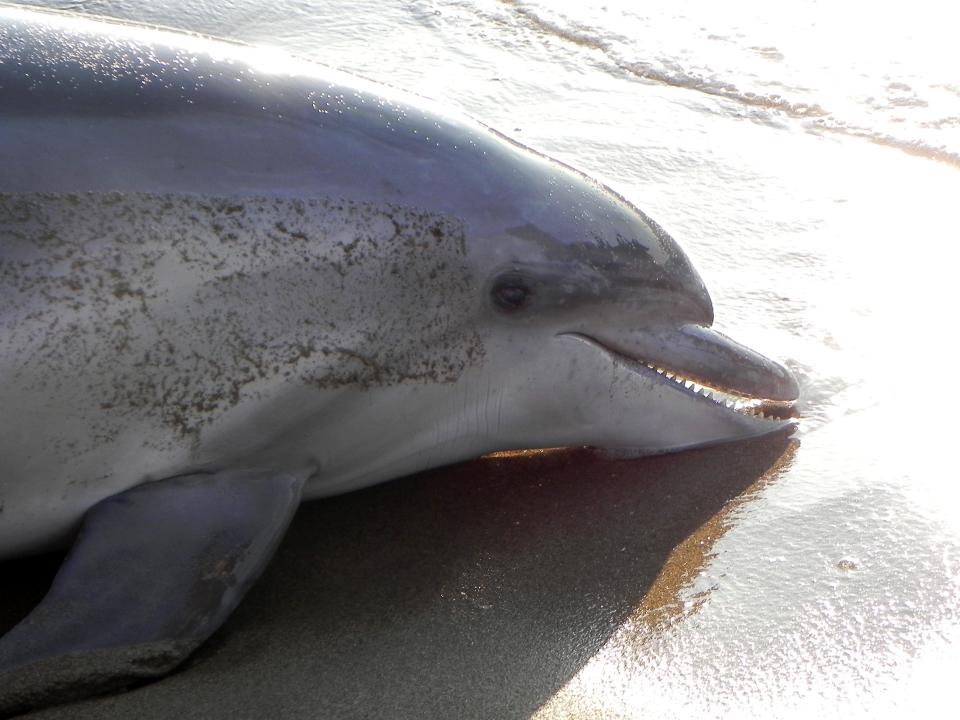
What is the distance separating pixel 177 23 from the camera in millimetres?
10664

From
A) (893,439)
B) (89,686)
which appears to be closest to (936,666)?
(893,439)

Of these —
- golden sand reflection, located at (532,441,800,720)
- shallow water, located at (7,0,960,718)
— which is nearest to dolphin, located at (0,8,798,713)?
golden sand reflection, located at (532,441,800,720)

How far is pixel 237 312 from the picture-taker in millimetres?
4660

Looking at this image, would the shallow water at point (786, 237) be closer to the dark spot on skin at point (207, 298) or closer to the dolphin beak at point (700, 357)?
the dolphin beak at point (700, 357)

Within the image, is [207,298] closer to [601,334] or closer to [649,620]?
[601,334]

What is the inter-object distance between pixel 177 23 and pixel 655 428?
6.74 m

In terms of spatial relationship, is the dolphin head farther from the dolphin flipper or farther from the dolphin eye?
the dolphin flipper

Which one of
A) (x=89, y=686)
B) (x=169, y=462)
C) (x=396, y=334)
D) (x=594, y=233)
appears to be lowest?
(x=89, y=686)

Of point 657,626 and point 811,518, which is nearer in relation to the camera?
point 657,626

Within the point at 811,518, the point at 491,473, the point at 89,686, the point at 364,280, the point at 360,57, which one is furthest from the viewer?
the point at 360,57

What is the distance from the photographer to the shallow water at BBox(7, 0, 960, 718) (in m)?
4.32

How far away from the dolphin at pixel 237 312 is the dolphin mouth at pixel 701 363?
0.02 metres

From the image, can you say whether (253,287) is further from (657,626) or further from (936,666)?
(936,666)

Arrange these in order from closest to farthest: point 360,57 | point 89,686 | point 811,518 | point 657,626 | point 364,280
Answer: point 89,686 → point 657,626 → point 364,280 → point 811,518 → point 360,57
